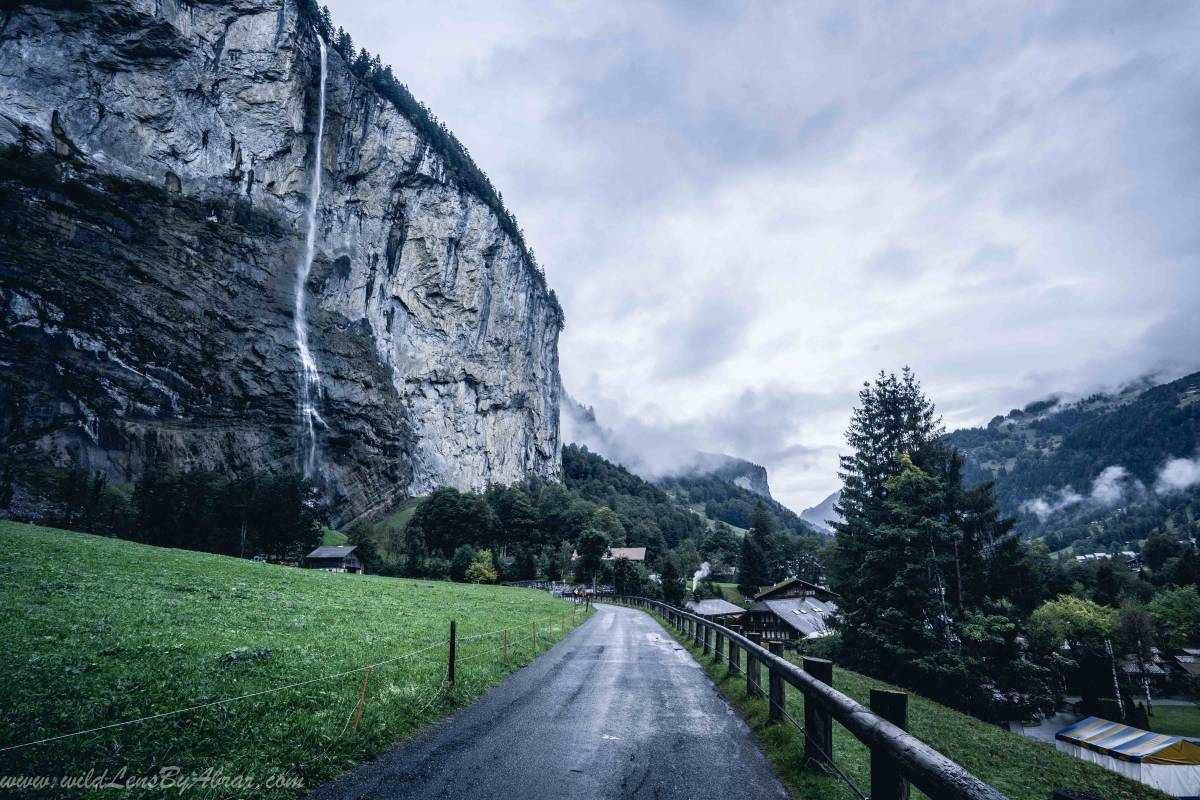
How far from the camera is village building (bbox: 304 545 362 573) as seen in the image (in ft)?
232

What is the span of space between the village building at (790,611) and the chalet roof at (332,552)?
51.8 metres

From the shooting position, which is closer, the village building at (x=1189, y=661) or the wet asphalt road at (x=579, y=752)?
the wet asphalt road at (x=579, y=752)

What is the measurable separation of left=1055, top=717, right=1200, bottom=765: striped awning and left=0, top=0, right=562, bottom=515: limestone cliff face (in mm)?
100884

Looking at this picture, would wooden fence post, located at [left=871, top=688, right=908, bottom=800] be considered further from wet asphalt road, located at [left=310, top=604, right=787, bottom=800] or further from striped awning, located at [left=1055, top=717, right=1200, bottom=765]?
striped awning, located at [left=1055, top=717, right=1200, bottom=765]

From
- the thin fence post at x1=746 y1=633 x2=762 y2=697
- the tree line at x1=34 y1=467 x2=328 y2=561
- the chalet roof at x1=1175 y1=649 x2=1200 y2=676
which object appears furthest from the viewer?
the tree line at x1=34 y1=467 x2=328 y2=561

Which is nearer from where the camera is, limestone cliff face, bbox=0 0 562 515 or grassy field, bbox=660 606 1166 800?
grassy field, bbox=660 606 1166 800

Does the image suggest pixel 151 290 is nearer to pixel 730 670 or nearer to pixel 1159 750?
pixel 730 670

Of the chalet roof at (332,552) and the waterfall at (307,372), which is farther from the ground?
the waterfall at (307,372)

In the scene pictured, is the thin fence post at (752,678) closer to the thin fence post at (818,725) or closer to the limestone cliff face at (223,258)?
the thin fence post at (818,725)

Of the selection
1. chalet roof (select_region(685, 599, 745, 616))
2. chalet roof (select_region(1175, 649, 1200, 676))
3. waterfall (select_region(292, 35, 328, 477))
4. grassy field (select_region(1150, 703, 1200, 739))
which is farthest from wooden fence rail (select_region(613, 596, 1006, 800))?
waterfall (select_region(292, 35, 328, 477))

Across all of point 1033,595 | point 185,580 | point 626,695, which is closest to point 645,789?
point 626,695

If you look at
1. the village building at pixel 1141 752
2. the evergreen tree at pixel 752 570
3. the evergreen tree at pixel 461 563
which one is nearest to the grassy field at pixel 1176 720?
the village building at pixel 1141 752

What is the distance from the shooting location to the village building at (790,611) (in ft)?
194

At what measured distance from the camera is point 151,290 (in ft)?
265
